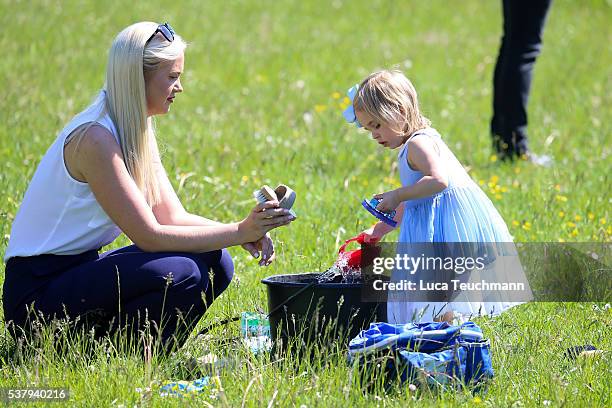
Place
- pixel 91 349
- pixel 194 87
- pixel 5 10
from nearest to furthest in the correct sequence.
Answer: pixel 91 349 < pixel 194 87 < pixel 5 10

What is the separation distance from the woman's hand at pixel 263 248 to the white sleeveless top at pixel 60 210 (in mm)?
559

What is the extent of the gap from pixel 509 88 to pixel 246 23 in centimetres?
445

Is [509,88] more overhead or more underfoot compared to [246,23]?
more underfoot

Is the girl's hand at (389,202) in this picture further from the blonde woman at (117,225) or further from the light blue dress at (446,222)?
the blonde woman at (117,225)

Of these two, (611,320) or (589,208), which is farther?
(589,208)

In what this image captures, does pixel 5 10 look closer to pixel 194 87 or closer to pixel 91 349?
pixel 194 87

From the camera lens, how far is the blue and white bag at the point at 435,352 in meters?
3.08

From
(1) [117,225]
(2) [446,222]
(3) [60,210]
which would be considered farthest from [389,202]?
(3) [60,210]

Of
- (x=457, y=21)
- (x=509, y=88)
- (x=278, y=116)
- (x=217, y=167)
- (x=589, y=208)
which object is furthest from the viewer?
(x=457, y=21)

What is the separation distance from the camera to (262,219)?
348 cm

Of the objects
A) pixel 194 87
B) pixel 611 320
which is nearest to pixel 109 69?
pixel 611 320

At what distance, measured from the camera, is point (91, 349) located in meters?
3.28

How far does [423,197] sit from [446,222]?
0.16m

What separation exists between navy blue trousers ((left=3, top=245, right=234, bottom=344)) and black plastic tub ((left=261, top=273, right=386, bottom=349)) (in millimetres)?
277
